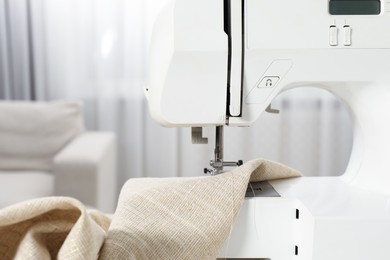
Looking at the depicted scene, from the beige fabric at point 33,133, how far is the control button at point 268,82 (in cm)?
196

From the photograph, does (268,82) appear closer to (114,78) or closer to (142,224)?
(142,224)

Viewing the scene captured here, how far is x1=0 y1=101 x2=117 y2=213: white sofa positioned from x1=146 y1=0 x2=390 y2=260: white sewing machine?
1571mm

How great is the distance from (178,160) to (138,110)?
320 mm

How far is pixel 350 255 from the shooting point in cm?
93

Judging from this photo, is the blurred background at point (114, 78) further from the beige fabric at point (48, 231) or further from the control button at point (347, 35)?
the beige fabric at point (48, 231)

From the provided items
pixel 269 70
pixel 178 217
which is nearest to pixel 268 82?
pixel 269 70

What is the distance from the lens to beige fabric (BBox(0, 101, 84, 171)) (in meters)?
2.85

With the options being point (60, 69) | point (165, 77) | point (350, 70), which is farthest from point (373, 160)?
point (60, 69)

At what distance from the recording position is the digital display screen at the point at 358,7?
106 cm

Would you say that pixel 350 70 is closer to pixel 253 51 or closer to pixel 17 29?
pixel 253 51

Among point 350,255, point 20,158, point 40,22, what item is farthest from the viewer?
point 40,22

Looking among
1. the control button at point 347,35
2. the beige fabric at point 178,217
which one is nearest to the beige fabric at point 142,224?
the beige fabric at point 178,217

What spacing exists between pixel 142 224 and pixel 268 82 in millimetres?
321

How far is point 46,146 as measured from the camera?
2871mm
